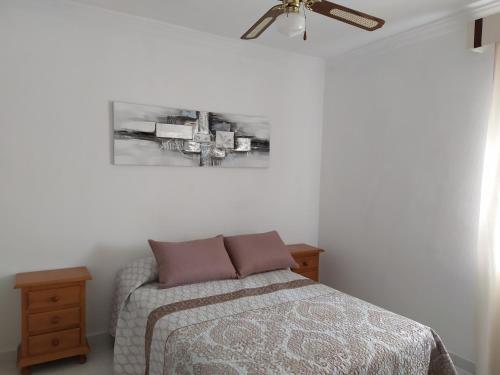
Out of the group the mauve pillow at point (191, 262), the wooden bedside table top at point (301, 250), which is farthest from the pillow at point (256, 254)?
the wooden bedside table top at point (301, 250)

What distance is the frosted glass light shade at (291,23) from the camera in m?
1.74

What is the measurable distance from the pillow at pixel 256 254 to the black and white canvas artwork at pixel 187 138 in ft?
2.44

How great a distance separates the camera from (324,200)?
3998 mm

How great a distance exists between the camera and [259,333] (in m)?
1.95

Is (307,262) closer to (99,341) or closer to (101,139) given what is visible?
(99,341)

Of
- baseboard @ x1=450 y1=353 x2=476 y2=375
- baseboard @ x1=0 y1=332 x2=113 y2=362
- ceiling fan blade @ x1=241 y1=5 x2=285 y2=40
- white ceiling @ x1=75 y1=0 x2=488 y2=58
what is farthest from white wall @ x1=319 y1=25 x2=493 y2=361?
baseboard @ x1=0 y1=332 x2=113 y2=362

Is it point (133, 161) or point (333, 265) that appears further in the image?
point (333, 265)

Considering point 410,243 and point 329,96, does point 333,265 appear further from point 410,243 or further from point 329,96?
point 329,96

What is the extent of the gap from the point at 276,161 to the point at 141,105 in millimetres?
1417

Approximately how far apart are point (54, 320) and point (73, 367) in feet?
1.24

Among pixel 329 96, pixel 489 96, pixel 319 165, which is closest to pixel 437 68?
pixel 489 96

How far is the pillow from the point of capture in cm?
294

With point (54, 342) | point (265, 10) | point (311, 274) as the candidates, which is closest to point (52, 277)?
point (54, 342)

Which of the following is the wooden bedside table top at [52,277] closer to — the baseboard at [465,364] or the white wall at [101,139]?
the white wall at [101,139]
